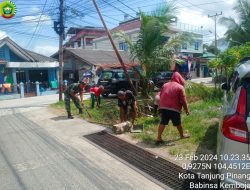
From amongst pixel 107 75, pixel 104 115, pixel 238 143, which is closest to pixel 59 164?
pixel 238 143

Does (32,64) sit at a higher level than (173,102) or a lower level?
higher

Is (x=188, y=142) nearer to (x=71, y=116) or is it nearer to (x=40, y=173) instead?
(x=40, y=173)

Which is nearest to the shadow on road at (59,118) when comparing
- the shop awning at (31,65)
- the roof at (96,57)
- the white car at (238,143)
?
the white car at (238,143)

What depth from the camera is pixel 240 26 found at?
75.1 feet

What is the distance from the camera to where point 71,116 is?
34.6 feet

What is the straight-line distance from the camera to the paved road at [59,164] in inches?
177

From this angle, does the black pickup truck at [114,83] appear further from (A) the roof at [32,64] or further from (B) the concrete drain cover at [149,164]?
(A) the roof at [32,64]

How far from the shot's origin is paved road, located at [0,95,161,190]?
4.50 m

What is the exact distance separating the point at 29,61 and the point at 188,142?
20470 mm

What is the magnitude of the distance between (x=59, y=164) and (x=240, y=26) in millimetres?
21792

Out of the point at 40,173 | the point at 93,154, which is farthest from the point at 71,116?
the point at 40,173

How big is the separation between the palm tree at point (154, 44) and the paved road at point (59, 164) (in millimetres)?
2880

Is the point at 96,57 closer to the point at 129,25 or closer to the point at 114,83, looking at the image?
the point at 114,83

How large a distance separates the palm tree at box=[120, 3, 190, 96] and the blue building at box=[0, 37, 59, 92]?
50.5 feet
